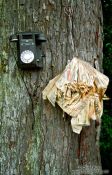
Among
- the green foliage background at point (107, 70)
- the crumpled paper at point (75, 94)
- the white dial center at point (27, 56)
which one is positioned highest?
the white dial center at point (27, 56)

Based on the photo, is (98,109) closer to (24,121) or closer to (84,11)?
(24,121)

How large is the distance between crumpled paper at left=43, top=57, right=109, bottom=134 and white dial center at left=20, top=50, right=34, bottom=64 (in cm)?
15

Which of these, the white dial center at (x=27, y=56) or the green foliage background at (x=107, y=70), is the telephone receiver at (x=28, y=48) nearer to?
the white dial center at (x=27, y=56)

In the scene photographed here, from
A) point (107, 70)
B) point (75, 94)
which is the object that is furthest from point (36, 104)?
point (107, 70)

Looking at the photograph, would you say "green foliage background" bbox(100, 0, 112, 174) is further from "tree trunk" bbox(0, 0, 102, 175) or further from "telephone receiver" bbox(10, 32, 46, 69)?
"telephone receiver" bbox(10, 32, 46, 69)

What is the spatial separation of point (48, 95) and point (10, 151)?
1.11ft

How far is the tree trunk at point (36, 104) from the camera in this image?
214cm

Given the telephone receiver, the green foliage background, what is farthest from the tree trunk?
the green foliage background

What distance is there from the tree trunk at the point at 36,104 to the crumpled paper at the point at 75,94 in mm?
53

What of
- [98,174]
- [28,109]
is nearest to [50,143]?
[28,109]

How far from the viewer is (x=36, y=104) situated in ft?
7.08

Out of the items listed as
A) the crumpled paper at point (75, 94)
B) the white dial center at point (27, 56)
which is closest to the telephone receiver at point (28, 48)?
the white dial center at point (27, 56)

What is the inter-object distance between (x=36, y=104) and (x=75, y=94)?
0.67 feet

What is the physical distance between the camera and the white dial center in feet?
6.91
